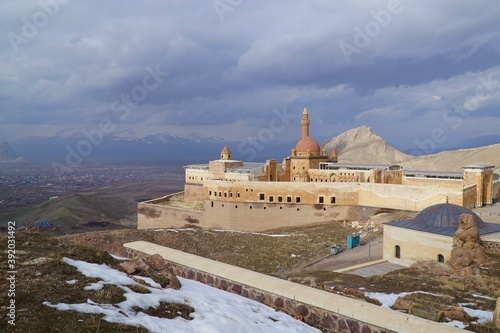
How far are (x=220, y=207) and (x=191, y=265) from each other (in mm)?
29943

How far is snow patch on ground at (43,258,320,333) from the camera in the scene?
5164 millimetres

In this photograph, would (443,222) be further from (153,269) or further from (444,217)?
(153,269)

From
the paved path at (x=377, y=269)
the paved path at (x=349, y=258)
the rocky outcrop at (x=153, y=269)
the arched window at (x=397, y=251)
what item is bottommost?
the paved path at (x=349, y=258)

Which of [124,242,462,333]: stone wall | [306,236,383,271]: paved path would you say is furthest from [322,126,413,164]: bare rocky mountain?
[124,242,462,333]: stone wall

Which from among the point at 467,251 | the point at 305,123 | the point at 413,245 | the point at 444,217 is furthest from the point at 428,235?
the point at 305,123

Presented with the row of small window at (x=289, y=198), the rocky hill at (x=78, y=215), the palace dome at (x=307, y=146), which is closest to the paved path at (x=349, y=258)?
the row of small window at (x=289, y=198)

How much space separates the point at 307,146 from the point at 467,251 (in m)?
30.1

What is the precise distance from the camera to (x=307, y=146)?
44250mm

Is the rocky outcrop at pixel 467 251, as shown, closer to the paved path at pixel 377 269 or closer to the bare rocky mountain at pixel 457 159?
the paved path at pixel 377 269

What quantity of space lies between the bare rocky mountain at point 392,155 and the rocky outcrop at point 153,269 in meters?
80.0

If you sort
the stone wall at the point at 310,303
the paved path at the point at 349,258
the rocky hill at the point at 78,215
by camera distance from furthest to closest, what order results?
the rocky hill at the point at 78,215 < the paved path at the point at 349,258 < the stone wall at the point at 310,303

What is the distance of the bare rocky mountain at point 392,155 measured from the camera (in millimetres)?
85250

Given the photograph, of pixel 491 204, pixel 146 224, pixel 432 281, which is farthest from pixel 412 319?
pixel 146 224

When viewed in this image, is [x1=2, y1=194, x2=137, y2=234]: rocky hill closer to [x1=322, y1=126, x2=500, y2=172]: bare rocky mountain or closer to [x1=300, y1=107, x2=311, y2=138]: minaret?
[x1=300, y1=107, x2=311, y2=138]: minaret
